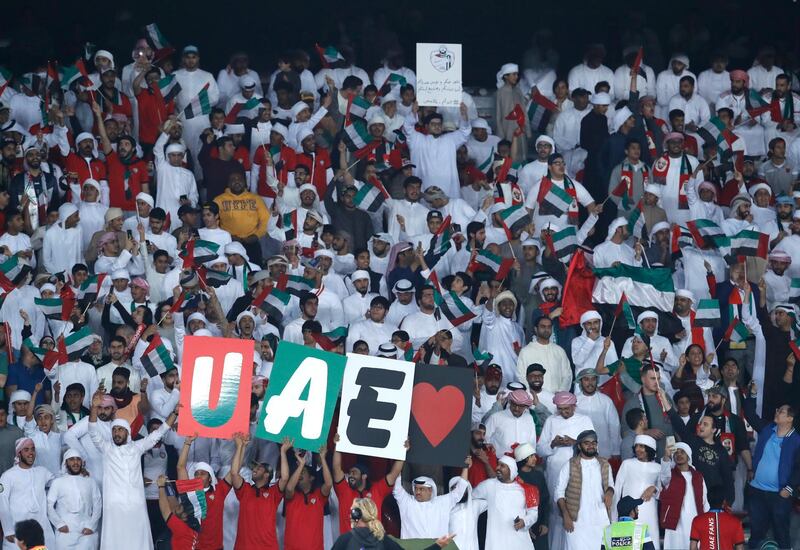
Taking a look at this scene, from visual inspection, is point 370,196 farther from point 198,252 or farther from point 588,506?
point 588,506

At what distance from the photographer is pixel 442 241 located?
22.4 metres

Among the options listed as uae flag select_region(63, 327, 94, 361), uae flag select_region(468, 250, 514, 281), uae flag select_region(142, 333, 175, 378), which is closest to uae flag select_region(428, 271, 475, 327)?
uae flag select_region(468, 250, 514, 281)

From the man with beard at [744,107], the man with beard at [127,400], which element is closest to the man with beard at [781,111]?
the man with beard at [744,107]

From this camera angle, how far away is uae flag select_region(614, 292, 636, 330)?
70.0ft

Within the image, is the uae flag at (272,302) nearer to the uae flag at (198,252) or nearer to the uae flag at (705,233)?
the uae flag at (198,252)

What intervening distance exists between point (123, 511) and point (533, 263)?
562 centimetres

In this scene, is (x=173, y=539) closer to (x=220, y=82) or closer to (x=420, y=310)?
(x=420, y=310)

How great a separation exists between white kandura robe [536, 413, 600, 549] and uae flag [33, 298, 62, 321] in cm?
506

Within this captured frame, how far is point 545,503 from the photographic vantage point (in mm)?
19578

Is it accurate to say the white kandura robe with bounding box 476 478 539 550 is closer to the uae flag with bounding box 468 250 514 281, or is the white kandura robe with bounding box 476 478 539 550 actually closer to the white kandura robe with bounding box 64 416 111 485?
the uae flag with bounding box 468 250 514 281

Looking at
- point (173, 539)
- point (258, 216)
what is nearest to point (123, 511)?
point (173, 539)

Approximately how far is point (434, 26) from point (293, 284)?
682 cm

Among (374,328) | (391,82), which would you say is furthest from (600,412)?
(391,82)

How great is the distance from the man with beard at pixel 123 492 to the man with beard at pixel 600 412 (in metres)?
3.99
